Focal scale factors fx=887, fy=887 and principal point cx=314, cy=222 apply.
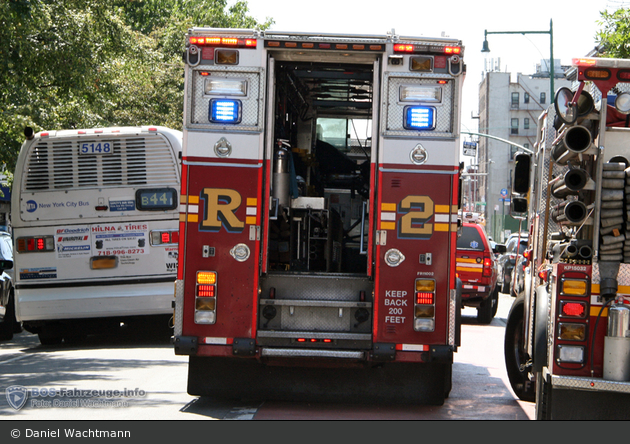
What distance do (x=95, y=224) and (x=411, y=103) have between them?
6.16 meters

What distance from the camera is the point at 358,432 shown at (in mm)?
6930

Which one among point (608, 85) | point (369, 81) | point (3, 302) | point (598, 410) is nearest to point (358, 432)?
point (598, 410)

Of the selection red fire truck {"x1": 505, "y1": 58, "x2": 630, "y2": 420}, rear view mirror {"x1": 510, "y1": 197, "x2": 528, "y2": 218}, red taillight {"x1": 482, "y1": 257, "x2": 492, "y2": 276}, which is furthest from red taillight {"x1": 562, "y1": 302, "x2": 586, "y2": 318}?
red taillight {"x1": 482, "y1": 257, "x2": 492, "y2": 276}

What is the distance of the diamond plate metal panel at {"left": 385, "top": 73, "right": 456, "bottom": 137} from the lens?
7.93 m

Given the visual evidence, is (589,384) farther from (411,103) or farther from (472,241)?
(472,241)

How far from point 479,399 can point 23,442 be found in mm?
4782

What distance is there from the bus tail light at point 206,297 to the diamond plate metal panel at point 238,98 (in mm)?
1335

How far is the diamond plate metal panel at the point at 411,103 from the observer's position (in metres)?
7.93

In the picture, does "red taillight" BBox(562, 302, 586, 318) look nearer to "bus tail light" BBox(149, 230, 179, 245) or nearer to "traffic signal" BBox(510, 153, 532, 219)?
"traffic signal" BBox(510, 153, 532, 219)

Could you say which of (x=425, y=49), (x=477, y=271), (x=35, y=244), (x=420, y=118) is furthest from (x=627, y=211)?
(x=477, y=271)

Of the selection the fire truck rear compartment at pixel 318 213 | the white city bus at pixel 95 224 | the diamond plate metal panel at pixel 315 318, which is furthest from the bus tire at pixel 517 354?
the white city bus at pixel 95 224

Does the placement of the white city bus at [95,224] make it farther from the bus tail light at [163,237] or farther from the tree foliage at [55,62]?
the tree foliage at [55,62]

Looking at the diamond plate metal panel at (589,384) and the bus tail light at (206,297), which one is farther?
the bus tail light at (206,297)

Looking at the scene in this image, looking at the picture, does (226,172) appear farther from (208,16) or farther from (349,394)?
(208,16)
